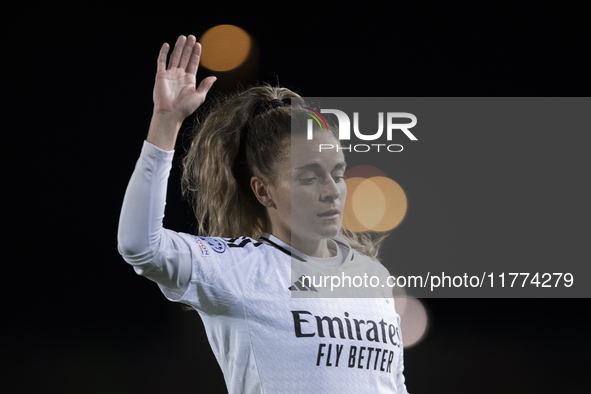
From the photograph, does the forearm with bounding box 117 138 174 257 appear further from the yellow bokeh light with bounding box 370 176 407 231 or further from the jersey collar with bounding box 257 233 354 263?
the yellow bokeh light with bounding box 370 176 407 231

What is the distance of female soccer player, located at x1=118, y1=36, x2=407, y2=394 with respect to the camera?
87 cm

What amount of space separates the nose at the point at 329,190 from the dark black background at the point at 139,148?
237 centimetres

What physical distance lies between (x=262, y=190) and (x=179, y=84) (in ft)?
1.27

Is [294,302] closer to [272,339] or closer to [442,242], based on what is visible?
[272,339]

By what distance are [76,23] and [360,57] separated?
6.46ft

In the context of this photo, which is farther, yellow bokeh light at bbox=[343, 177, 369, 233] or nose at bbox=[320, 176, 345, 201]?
yellow bokeh light at bbox=[343, 177, 369, 233]

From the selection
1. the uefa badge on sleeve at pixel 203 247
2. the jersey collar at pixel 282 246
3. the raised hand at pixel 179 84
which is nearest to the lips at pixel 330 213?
the jersey collar at pixel 282 246

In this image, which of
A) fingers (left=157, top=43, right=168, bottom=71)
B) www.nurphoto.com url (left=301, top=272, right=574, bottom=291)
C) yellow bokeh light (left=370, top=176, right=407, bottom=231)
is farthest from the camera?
www.nurphoto.com url (left=301, top=272, right=574, bottom=291)

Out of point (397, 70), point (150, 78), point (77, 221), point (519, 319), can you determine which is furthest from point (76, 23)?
point (519, 319)

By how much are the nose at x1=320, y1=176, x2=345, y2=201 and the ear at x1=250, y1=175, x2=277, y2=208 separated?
0.14 metres

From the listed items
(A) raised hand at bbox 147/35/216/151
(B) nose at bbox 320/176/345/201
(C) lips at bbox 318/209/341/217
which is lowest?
(C) lips at bbox 318/209/341/217

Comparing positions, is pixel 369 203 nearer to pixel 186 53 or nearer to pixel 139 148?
pixel 139 148

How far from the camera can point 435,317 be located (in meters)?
3.46

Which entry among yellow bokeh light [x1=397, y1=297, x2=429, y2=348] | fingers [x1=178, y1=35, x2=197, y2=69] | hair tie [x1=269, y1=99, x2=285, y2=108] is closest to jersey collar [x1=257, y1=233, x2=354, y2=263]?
hair tie [x1=269, y1=99, x2=285, y2=108]
